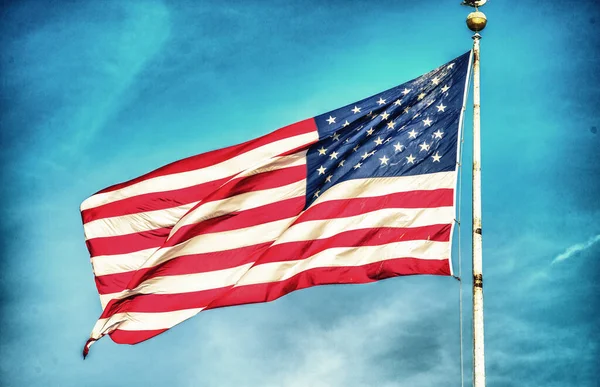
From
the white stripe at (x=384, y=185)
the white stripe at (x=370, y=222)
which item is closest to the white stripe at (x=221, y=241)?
the white stripe at (x=370, y=222)

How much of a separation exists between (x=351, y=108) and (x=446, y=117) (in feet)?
7.33

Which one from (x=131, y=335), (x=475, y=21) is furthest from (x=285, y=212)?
(x=475, y=21)

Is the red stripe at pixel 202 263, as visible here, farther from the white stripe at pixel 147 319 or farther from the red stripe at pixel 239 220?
the white stripe at pixel 147 319

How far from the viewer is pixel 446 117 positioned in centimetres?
2198

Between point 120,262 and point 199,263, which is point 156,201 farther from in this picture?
point 199,263

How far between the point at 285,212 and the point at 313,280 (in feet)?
6.31

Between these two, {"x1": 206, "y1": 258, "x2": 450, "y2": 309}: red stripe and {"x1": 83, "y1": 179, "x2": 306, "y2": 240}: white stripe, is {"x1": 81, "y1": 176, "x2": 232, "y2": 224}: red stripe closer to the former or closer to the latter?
{"x1": 83, "y1": 179, "x2": 306, "y2": 240}: white stripe

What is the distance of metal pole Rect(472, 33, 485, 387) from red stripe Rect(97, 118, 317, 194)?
159 inches

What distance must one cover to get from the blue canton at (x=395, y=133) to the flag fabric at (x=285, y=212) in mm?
26

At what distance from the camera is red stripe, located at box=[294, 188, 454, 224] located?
2131 cm

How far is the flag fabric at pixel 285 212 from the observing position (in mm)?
21531

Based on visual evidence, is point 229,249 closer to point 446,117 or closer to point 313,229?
point 313,229

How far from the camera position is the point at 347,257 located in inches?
851

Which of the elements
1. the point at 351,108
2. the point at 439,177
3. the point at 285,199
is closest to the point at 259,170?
the point at 285,199
